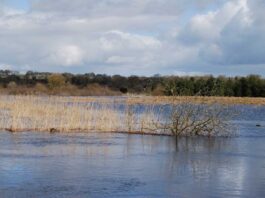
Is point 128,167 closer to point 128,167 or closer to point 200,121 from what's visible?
point 128,167

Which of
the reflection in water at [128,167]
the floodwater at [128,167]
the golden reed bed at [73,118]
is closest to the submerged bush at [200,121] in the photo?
the golden reed bed at [73,118]

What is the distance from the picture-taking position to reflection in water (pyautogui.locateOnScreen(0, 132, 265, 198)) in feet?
35.7

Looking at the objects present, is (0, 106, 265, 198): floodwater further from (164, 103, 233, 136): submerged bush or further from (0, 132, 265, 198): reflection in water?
(164, 103, 233, 136): submerged bush

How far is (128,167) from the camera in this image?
13984 mm

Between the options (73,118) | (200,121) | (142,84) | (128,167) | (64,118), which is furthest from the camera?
(142,84)

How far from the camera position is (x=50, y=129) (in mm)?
25062

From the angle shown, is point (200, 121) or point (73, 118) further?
point (73, 118)

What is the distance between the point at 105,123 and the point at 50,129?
8.33ft

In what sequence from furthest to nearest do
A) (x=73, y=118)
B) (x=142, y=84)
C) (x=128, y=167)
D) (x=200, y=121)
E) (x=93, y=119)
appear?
(x=142, y=84) < (x=93, y=119) < (x=73, y=118) < (x=200, y=121) < (x=128, y=167)

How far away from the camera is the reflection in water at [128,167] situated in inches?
429

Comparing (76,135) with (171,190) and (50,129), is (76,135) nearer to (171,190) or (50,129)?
(50,129)

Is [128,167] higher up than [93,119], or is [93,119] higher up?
[93,119]

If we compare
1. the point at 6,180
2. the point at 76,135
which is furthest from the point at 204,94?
the point at 6,180

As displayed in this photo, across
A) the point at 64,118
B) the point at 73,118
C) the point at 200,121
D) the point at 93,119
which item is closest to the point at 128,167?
the point at 200,121
